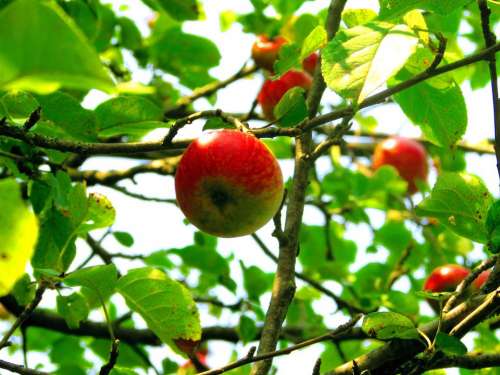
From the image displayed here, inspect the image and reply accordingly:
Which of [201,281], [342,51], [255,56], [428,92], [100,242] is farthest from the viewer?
[255,56]

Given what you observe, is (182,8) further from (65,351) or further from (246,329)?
(65,351)

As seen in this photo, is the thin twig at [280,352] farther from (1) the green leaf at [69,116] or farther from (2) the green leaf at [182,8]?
(2) the green leaf at [182,8]

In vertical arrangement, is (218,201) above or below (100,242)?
below

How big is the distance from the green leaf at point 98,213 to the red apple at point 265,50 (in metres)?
1.45

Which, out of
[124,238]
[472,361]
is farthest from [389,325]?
[124,238]

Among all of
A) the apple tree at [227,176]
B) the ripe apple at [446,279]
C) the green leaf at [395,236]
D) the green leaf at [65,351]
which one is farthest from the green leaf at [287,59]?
the green leaf at [395,236]

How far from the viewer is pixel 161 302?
173cm

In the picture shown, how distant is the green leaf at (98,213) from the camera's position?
1879mm

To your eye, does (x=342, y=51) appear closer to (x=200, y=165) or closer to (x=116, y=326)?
(x=200, y=165)

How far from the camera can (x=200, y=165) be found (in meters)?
1.67

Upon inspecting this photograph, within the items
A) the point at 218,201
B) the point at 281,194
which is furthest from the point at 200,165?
the point at 281,194

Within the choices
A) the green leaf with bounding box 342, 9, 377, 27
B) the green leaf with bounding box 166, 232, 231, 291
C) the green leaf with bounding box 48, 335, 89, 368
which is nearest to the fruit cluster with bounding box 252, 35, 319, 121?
the green leaf with bounding box 166, 232, 231, 291

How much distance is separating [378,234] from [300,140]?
66.5 inches

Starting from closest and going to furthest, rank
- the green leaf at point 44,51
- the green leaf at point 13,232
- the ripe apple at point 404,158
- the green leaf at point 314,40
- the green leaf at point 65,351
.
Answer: the green leaf at point 44,51, the green leaf at point 13,232, the green leaf at point 314,40, the green leaf at point 65,351, the ripe apple at point 404,158
